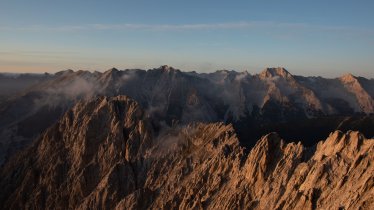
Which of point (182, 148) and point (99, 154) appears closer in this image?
point (182, 148)

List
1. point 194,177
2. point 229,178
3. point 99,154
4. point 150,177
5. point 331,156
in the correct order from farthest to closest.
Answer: point 99,154, point 150,177, point 194,177, point 229,178, point 331,156

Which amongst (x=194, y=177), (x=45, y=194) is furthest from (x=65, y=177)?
(x=194, y=177)

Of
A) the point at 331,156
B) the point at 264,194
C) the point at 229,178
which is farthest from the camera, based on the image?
the point at 229,178

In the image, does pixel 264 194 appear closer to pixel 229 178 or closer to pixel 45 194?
pixel 229 178

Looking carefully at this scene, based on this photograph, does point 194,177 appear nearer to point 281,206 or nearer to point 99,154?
point 281,206

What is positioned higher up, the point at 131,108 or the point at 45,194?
the point at 131,108

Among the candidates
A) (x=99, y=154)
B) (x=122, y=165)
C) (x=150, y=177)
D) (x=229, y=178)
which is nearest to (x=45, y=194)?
(x=99, y=154)

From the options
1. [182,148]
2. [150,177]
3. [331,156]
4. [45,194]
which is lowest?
[45,194]
